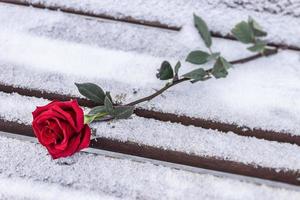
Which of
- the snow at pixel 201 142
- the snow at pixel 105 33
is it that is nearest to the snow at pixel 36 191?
the snow at pixel 201 142

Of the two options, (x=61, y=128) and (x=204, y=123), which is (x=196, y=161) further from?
(x=61, y=128)

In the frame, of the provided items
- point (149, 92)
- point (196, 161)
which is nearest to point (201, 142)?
point (196, 161)

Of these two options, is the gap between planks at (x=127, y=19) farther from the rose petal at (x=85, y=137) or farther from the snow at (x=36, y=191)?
the snow at (x=36, y=191)

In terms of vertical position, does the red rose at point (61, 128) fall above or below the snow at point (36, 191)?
above

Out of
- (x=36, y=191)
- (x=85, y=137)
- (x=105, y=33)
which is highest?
(x=105, y=33)

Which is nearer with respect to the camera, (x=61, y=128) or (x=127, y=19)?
(x=61, y=128)

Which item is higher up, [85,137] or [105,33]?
[105,33]

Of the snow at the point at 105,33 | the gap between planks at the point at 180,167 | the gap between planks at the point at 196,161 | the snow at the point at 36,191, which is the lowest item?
the snow at the point at 36,191

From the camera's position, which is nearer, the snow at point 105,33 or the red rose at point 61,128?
the red rose at point 61,128

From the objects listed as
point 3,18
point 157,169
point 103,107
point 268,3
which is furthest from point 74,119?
point 268,3
